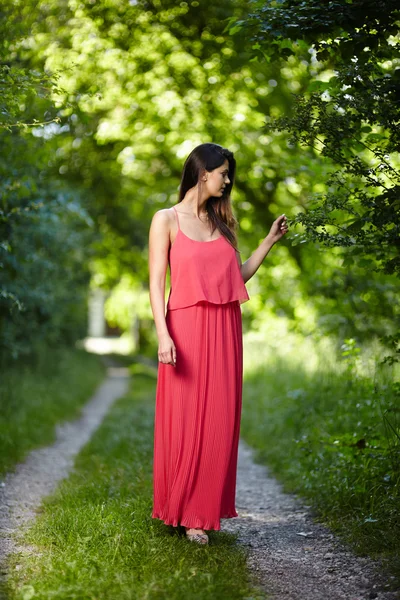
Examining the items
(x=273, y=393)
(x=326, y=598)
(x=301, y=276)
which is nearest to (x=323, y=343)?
(x=273, y=393)

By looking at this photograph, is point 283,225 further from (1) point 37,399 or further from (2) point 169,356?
(1) point 37,399

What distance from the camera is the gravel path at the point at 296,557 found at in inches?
134

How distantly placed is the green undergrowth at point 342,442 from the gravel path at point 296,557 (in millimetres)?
111

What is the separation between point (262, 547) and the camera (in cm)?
411

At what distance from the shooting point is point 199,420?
3951 millimetres

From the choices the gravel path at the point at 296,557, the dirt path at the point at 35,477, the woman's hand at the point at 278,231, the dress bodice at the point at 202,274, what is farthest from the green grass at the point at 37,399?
the woman's hand at the point at 278,231

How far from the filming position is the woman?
3926mm

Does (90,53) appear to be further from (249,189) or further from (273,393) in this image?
(273,393)

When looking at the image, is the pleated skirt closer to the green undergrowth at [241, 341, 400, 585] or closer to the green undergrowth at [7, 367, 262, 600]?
the green undergrowth at [7, 367, 262, 600]

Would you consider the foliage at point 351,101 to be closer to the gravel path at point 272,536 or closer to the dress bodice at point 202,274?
the dress bodice at point 202,274

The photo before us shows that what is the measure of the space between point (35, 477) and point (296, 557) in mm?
2853

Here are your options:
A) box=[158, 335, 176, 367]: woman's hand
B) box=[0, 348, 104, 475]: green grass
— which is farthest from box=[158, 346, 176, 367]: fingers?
box=[0, 348, 104, 475]: green grass

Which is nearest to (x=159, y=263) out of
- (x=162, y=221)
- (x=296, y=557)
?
(x=162, y=221)

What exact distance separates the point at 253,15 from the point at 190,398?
7.22 ft
